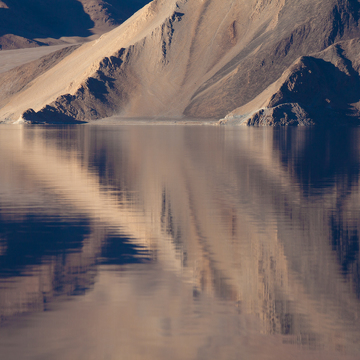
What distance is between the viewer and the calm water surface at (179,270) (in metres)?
8.23

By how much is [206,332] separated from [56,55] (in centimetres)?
17051

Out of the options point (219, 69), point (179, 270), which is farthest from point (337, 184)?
point (219, 69)

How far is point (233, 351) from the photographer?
789 cm

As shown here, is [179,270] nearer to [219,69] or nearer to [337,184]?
[337,184]

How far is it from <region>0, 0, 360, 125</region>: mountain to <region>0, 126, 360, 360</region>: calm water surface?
81.4 meters

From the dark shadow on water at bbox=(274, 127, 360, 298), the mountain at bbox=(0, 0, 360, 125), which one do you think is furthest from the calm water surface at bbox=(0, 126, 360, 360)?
the mountain at bbox=(0, 0, 360, 125)

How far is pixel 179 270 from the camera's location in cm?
1154

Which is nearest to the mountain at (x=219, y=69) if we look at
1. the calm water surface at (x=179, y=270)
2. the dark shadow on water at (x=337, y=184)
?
the dark shadow on water at (x=337, y=184)

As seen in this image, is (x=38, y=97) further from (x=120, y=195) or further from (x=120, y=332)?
(x=120, y=332)

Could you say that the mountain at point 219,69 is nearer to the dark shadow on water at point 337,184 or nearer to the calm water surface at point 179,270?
the dark shadow on water at point 337,184

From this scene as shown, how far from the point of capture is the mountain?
10794cm

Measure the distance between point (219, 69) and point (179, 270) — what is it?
120m

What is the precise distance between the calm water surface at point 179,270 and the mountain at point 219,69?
267 ft

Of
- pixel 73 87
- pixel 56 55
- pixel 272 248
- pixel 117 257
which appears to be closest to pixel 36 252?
pixel 117 257
